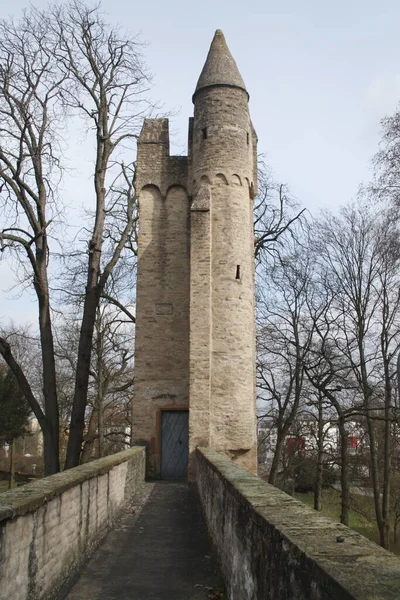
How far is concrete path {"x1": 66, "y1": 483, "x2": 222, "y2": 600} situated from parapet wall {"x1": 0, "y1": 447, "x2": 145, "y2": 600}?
26 centimetres

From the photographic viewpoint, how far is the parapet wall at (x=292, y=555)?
239 cm

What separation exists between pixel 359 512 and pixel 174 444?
11606 mm

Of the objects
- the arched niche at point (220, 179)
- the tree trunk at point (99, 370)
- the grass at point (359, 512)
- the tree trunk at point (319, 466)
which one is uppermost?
the arched niche at point (220, 179)

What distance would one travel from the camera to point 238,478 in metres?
6.38

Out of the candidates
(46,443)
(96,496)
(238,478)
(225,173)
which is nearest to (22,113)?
(225,173)

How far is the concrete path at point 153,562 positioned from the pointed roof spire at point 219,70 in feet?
45.8

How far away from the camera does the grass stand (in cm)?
2550

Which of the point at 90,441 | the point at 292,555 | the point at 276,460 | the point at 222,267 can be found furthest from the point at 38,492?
the point at 276,460

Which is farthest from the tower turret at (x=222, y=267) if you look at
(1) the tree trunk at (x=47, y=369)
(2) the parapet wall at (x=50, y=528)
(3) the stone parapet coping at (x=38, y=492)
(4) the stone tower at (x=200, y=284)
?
(3) the stone parapet coping at (x=38, y=492)

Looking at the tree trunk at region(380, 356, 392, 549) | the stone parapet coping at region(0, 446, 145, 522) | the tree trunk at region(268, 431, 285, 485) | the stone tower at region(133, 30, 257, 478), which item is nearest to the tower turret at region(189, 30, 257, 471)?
the stone tower at region(133, 30, 257, 478)

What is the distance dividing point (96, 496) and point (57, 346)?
23535 mm

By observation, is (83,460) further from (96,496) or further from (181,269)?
(96,496)

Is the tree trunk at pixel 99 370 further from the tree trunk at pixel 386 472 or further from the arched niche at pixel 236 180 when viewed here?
the tree trunk at pixel 386 472

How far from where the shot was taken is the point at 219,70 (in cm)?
1942
